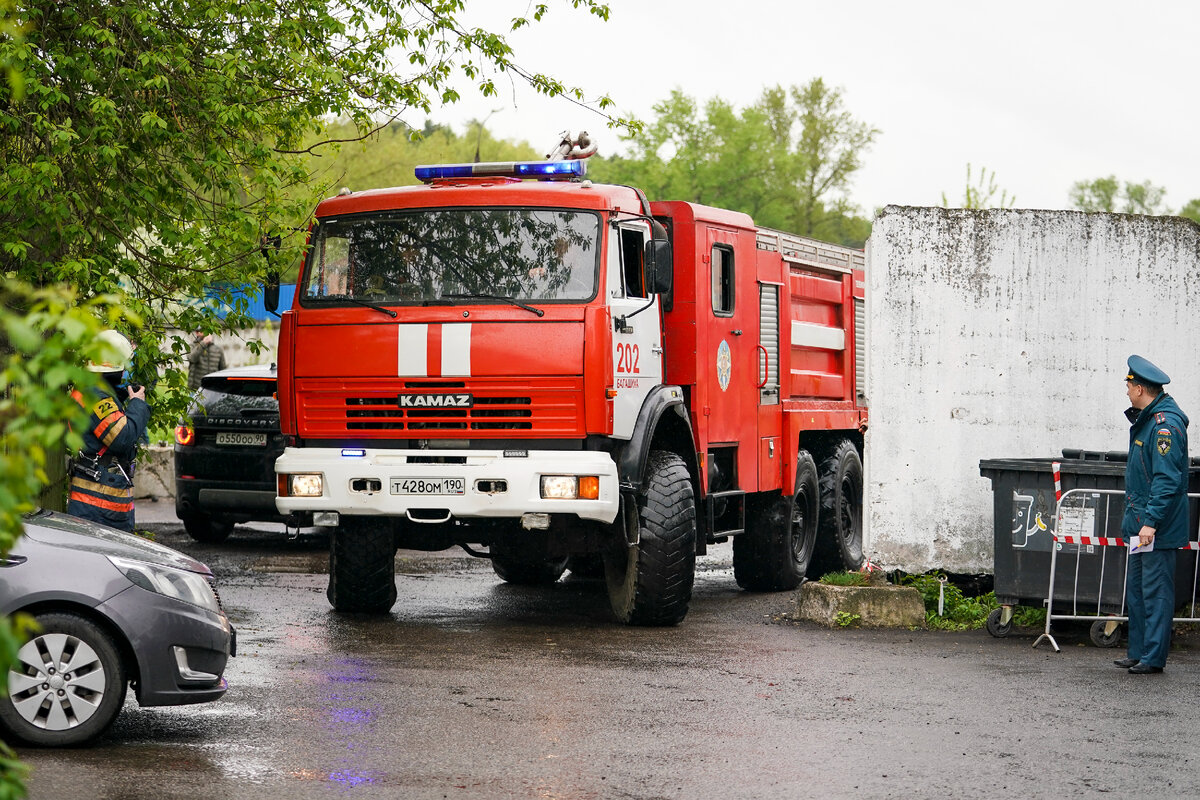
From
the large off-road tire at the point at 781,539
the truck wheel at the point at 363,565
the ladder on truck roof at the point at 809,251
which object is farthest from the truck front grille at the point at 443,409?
the large off-road tire at the point at 781,539

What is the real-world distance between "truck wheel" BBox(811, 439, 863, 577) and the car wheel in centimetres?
848

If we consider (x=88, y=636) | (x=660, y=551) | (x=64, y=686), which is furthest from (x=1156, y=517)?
(x=64, y=686)

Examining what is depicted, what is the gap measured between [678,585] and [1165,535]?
3.12 metres

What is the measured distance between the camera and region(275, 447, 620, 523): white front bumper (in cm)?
971

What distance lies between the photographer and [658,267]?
1022 centimetres

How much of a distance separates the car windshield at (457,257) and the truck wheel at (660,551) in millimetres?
1407

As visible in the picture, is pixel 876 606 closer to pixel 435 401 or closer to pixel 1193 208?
pixel 435 401

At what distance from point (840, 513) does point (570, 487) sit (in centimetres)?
512

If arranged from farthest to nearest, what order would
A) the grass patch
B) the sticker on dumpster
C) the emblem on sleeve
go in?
the grass patch → the sticker on dumpster → the emblem on sleeve

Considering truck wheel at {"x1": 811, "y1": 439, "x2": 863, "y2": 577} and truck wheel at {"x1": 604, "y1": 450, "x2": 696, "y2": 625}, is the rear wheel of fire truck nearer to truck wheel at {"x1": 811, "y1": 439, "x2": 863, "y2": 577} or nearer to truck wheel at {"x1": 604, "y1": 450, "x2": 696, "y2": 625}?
truck wheel at {"x1": 811, "y1": 439, "x2": 863, "y2": 577}

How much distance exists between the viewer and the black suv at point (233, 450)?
47.0 ft

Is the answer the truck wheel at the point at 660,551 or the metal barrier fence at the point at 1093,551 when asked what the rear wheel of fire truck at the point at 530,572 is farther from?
the metal barrier fence at the point at 1093,551

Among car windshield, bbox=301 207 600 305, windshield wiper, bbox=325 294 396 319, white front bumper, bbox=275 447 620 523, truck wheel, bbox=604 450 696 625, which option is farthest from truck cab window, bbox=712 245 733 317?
windshield wiper, bbox=325 294 396 319

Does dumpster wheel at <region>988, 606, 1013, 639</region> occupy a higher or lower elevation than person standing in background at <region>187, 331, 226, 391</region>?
lower
